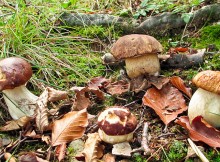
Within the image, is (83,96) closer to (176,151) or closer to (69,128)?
(69,128)

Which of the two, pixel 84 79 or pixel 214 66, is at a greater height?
pixel 214 66

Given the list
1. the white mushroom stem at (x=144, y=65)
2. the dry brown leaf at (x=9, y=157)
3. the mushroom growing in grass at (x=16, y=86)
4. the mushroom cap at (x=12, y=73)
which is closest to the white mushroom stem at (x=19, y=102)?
the mushroom growing in grass at (x=16, y=86)

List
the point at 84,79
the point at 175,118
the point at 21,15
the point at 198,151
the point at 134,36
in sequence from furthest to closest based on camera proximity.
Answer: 1. the point at 21,15
2. the point at 84,79
3. the point at 134,36
4. the point at 175,118
5. the point at 198,151

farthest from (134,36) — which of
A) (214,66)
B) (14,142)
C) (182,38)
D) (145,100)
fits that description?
(14,142)

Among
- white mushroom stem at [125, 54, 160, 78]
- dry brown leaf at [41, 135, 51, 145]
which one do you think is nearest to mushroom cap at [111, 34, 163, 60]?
white mushroom stem at [125, 54, 160, 78]

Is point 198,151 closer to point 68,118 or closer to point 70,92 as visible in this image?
point 68,118

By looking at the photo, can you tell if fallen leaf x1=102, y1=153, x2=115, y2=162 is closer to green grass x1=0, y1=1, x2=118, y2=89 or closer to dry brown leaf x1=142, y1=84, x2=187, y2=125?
dry brown leaf x1=142, y1=84, x2=187, y2=125

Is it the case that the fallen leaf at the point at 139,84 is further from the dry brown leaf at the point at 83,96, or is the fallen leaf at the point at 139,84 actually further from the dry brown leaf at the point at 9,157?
the dry brown leaf at the point at 9,157
